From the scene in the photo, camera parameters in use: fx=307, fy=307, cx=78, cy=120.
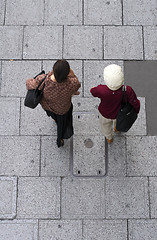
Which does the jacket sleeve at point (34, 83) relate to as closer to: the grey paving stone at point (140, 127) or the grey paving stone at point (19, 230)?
the grey paving stone at point (140, 127)

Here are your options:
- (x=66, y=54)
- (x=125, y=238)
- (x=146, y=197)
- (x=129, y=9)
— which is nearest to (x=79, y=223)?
(x=125, y=238)

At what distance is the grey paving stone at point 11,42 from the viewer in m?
5.17

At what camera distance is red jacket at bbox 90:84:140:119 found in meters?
3.53

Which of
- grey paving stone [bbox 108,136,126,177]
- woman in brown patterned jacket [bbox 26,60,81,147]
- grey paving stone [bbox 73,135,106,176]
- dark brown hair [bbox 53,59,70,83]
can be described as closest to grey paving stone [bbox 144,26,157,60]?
grey paving stone [bbox 108,136,126,177]

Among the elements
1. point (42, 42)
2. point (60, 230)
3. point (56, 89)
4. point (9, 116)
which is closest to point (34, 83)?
point (56, 89)

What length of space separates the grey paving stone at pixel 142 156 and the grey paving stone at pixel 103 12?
208 centimetres

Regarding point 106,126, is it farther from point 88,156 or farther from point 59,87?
point 59,87

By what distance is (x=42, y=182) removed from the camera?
469cm

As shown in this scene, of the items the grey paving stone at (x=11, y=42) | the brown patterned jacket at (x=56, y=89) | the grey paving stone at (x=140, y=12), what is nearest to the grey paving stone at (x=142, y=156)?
the brown patterned jacket at (x=56, y=89)

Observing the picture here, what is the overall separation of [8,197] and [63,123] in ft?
4.84

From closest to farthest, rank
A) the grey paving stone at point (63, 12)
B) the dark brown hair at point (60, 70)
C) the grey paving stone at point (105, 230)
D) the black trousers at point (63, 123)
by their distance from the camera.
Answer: the dark brown hair at point (60, 70)
the black trousers at point (63, 123)
the grey paving stone at point (105, 230)
the grey paving stone at point (63, 12)

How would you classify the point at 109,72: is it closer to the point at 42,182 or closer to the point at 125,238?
the point at 42,182

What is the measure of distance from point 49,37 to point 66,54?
43 cm

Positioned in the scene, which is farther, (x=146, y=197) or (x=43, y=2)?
(x=43, y=2)
